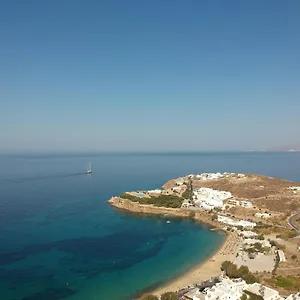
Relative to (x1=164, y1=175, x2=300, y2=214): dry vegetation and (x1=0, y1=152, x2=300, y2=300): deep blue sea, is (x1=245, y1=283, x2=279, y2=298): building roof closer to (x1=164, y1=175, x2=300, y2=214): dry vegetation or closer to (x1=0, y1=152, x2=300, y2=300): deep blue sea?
(x1=0, y1=152, x2=300, y2=300): deep blue sea

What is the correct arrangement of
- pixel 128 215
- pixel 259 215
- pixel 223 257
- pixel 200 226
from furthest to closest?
pixel 128 215
pixel 259 215
pixel 200 226
pixel 223 257

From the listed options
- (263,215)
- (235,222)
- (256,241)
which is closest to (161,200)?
(235,222)

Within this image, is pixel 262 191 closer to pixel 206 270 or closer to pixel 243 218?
pixel 243 218

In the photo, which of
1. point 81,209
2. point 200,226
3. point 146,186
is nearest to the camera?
point 200,226

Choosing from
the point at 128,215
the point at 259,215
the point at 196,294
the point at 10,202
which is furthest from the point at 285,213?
the point at 10,202

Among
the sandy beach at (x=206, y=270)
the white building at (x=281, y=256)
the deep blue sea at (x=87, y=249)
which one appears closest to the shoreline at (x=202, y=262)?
the sandy beach at (x=206, y=270)

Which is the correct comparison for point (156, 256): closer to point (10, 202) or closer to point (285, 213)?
point (285, 213)

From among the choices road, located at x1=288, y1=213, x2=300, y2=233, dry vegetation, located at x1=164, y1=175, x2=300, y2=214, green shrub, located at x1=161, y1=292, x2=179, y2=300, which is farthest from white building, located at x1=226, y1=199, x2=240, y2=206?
green shrub, located at x1=161, y1=292, x2=179, y2=300
